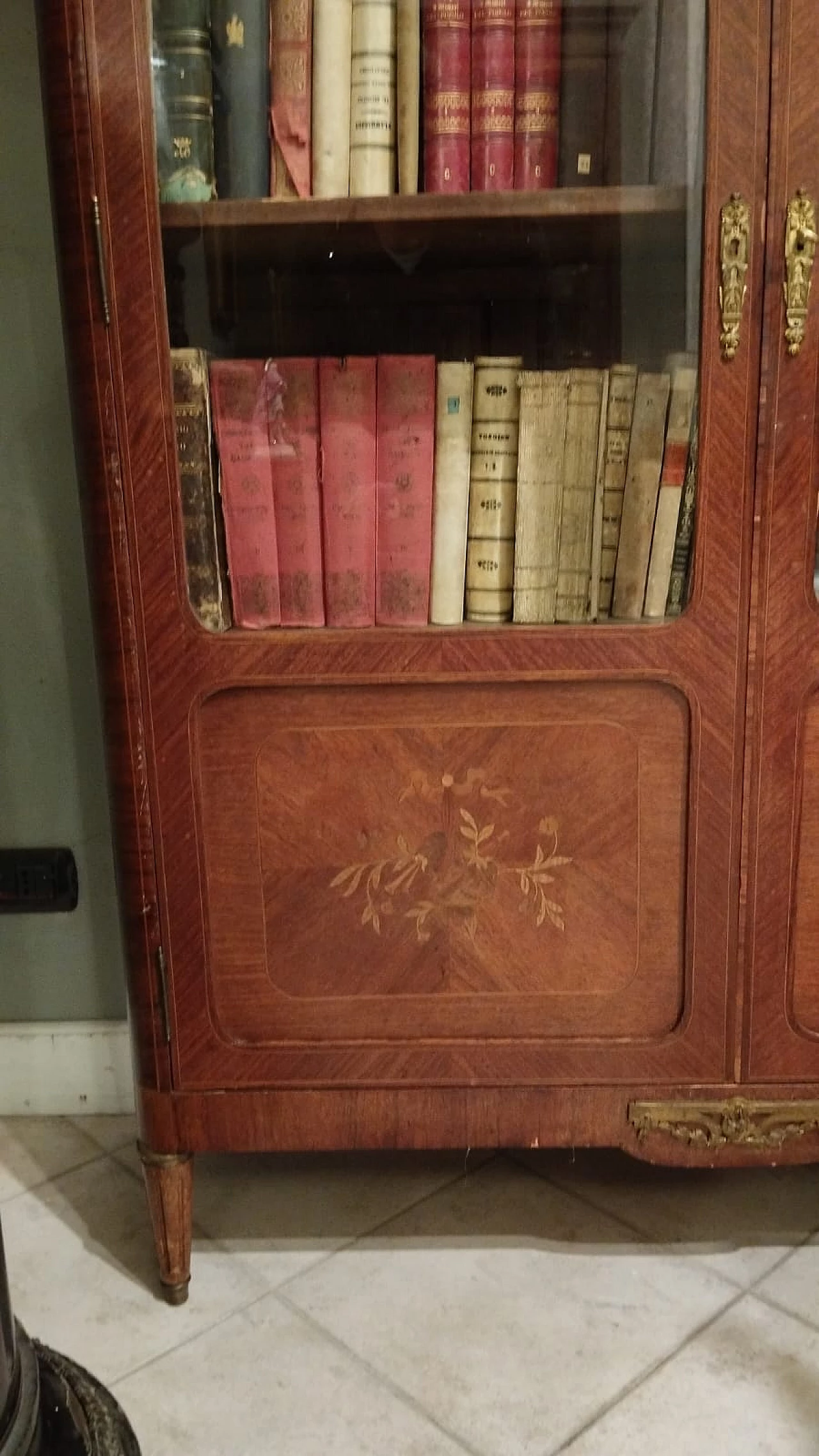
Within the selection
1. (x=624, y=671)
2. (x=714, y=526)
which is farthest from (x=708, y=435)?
(x=624, y=671)

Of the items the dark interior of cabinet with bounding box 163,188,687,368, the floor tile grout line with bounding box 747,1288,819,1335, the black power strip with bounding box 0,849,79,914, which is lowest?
the floor tile grout line with bounding box 747,1288,819,1335

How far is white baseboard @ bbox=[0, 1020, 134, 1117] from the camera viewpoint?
1.58m

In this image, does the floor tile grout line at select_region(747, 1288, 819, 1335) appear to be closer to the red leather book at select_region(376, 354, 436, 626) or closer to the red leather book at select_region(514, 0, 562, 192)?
the red leather book at select_region(376, 354, 436, 626)

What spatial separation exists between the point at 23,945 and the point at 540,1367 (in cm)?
84

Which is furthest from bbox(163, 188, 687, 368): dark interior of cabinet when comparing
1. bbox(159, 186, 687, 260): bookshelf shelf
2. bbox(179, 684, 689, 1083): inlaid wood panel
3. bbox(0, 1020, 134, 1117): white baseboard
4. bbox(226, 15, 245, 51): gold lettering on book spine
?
bbox(0, 1020, 134, 1117): white baseboard

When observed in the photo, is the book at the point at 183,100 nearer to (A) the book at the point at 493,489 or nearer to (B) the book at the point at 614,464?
(A) the book at the point at 493,489

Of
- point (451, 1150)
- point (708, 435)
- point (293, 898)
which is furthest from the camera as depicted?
point (451, 1150)

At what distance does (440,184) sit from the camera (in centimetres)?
107

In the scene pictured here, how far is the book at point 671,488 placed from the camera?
1.06m

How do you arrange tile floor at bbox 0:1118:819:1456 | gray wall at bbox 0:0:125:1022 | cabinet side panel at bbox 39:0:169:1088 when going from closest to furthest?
1. cabinet side panel at bbox 39:0:169:1088
2. tile floor at bbox 0:1118:819:1456
3. gray wall at bbox 0:0:125:1022

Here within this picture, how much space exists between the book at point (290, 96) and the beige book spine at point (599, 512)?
13.1 inches

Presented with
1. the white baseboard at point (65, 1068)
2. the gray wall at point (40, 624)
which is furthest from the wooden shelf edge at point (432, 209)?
the white baseboard at point (65, 1068)

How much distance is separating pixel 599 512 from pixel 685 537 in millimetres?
87

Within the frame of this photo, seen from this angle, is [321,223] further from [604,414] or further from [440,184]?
[604,414]
